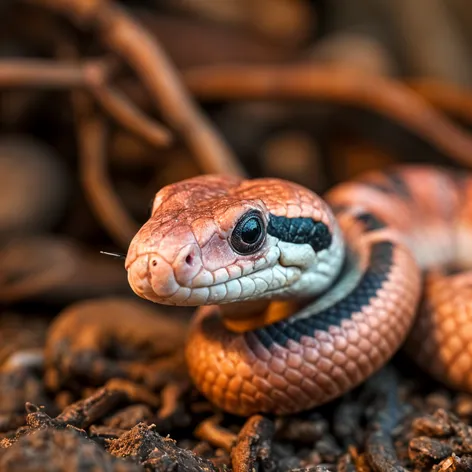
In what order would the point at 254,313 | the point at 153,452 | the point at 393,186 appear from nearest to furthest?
the point at 153,452 < the point at 254,313 < the point at 393,186

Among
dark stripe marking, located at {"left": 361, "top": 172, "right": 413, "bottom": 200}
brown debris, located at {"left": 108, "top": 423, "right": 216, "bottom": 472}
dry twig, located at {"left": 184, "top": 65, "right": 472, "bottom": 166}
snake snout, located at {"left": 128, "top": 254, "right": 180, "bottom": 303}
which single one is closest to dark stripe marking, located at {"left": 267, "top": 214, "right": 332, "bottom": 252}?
snake snout, located at {"left": 128, "top": 254, "right": 180, "bottom": 303}

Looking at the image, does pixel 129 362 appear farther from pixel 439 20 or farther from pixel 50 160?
pixel 439 20

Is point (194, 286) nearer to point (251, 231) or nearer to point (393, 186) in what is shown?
point (251, 231)

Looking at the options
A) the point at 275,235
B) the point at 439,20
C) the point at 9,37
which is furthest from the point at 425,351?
the point at 439,20

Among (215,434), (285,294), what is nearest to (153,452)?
(215,434)

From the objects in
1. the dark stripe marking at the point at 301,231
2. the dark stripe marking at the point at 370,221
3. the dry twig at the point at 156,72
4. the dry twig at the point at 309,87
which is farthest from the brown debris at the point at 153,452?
the dry twig at the point at 309,87

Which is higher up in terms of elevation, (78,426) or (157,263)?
(157,263)

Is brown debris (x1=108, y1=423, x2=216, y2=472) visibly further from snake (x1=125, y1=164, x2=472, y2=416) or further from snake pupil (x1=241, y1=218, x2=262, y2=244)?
snake pupil (x1=241, y1=218, x2=262, y2=244)
